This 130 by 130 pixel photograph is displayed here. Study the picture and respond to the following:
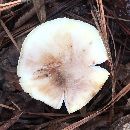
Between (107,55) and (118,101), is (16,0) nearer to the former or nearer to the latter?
(107,55)

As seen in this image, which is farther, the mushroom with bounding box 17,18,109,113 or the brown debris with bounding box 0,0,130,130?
the brown debris with bounding box 0,0,130,130

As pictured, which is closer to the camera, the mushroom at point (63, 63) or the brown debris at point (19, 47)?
the mushroom at point (63, 63)

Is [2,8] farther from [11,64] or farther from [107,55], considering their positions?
[107,55]

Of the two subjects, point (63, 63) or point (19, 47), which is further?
point (19, 47)

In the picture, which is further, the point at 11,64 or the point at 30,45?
the point at 11,64

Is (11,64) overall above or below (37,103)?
above

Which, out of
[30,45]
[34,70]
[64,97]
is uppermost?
[30,45]

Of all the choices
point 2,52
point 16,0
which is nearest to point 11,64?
point 2,52
